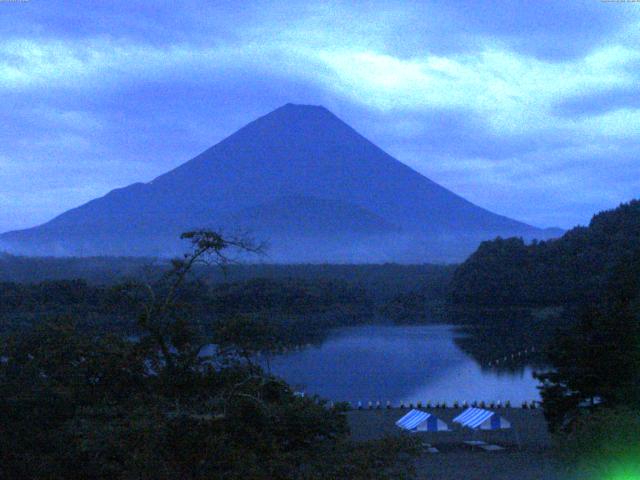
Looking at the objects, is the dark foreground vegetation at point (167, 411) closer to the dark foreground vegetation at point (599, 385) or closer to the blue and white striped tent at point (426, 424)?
the dark foreground vegetation at point (599, 385)

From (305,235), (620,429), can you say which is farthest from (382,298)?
(305,235)

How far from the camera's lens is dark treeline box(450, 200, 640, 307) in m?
38.2

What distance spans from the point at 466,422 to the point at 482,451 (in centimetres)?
110

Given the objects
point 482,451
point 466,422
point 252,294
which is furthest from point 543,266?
point 482,451

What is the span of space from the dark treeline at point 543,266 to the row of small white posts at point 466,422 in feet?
81.9

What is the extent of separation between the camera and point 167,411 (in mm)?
4406

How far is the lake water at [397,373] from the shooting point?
1908 centimetres

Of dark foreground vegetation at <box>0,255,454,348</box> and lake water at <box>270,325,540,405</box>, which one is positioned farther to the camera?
lake water at <box>270,325,540,405</box>

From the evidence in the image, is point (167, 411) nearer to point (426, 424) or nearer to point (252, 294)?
point (426, 424)

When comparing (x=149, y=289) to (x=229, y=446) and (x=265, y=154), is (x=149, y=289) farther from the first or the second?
(x=265, y=154)

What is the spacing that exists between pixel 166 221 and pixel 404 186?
121 ft

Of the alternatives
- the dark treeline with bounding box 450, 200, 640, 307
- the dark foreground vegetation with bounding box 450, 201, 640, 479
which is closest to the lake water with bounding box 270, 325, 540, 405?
the dark foreground vegetation with bounding box 450, 201, 640, 479

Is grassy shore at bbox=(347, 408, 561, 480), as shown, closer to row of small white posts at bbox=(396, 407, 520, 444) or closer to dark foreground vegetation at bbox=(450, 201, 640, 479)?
row of small white posts at bbox=(396, 407, 520, 444)

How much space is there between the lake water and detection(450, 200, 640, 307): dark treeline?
9.66 metres
